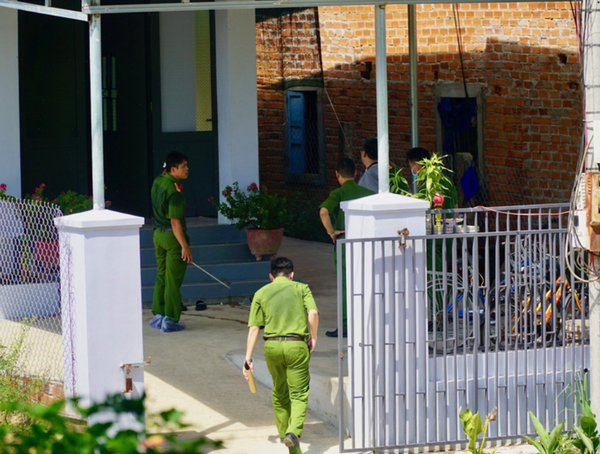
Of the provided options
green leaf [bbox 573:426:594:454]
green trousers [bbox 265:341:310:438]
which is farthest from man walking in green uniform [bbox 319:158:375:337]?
green leaf [bbox 573:426:594:454]

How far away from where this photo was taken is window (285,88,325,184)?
15.2 meters

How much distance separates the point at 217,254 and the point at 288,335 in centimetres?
448

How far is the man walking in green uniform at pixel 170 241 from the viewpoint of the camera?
8.85m

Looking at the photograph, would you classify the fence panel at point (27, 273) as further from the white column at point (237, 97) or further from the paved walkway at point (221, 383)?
the white column at point (237, 97)

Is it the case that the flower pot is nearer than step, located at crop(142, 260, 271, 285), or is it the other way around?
step, located at crop(142, 260, 271, 285)

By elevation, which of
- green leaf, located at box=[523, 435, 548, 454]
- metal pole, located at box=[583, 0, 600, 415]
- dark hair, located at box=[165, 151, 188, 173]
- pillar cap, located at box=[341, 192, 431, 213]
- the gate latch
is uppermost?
metal pole, located at box=[583, 0, 600, 415]

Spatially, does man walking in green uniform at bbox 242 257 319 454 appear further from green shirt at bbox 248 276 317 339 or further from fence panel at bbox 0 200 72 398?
fence panel at bbox 0 200 72 398

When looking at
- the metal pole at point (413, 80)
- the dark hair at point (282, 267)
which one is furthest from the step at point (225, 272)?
the dark hair at point (282, 267)

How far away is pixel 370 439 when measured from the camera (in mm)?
6434

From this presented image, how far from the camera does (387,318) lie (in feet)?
21.2

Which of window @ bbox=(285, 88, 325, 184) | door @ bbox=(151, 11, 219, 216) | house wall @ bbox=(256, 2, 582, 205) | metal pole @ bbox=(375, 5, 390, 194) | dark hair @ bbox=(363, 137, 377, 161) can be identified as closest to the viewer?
metal pole @ bbox=(375, 5, 390, 194)

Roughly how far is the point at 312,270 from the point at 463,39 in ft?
13.6

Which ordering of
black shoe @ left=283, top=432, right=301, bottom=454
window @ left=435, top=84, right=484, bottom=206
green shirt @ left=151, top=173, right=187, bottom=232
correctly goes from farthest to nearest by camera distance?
1. window @ left=435, top=84, right=484, bottom=206
2. green shirt @ left=151, top=173, right=187, bottom=232
3. black shoe @ left=283, top=432, right=301, bottom=454

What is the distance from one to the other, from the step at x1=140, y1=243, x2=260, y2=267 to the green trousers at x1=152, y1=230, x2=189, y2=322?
1298 millimetres
